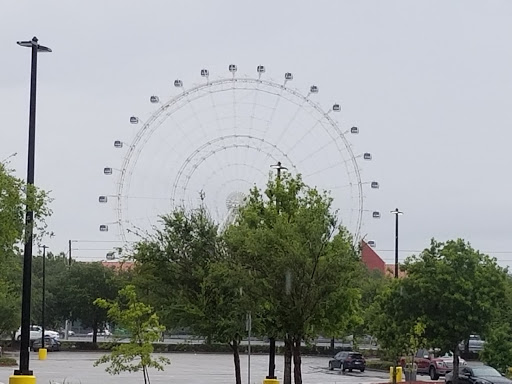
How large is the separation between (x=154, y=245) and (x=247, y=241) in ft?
15.6

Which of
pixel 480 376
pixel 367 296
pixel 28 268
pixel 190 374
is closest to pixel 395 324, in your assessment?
pixel 480 376

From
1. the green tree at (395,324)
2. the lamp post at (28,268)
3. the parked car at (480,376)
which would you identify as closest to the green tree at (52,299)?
the green tree at (395,324)

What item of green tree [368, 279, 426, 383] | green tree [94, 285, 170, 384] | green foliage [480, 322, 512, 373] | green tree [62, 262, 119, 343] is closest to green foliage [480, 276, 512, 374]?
green foliage [480, 322, 512, 373]

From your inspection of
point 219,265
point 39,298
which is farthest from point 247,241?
point 39,298

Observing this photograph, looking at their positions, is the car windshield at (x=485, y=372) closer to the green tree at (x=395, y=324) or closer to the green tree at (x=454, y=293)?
the green tree at (x=454, y=293)

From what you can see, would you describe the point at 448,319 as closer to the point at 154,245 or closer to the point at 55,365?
the point at 154,245

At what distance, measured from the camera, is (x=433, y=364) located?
54.8 meters

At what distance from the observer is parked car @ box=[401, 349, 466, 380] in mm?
53841

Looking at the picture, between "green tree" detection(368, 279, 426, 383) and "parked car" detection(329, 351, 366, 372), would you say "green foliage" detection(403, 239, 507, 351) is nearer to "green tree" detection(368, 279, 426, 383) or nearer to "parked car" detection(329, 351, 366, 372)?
"green tree" detection(368, 279, 426, 383)

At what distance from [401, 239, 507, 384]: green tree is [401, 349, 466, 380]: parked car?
14.9 m

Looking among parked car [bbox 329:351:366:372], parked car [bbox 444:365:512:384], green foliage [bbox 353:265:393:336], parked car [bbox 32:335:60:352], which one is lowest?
parked car [bbox 32:335:60:352]

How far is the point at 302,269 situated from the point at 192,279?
5201 mm

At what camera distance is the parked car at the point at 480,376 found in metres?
38.0

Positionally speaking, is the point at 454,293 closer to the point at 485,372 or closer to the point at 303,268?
the point at 485,372
